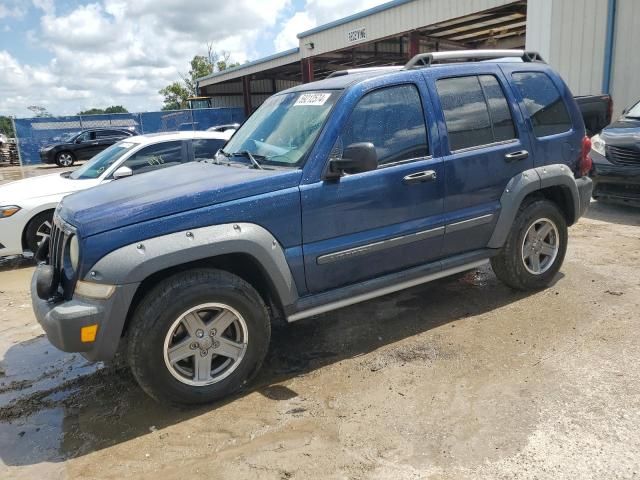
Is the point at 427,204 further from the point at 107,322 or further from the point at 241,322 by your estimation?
the point at 107,322

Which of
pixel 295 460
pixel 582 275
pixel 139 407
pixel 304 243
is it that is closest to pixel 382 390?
pixel 295 460

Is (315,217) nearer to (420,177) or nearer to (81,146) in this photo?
(420,177)

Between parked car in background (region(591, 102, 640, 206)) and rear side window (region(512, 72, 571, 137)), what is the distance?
130 inches

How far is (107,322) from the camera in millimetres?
2900

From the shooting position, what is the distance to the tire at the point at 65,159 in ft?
74.1

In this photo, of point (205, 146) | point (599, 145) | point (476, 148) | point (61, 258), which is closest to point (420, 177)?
point (476, 148)

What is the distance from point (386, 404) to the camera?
3.17 metres

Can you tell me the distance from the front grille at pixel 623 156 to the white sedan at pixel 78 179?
5521mm

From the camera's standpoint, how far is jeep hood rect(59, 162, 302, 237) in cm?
302

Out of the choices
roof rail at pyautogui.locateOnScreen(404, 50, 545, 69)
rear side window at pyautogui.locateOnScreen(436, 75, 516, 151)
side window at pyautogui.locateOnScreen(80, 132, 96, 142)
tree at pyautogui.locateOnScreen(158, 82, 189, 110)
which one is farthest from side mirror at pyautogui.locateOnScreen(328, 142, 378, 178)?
tree at pyautogui.locateOnScreen(158, 82, 189, 110)

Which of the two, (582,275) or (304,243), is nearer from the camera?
(304,243)

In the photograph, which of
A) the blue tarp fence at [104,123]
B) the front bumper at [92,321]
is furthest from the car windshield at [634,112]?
the blue tarp fence at [104,123]

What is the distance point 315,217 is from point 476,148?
5.01ft

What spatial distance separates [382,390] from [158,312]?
1.47 meters
